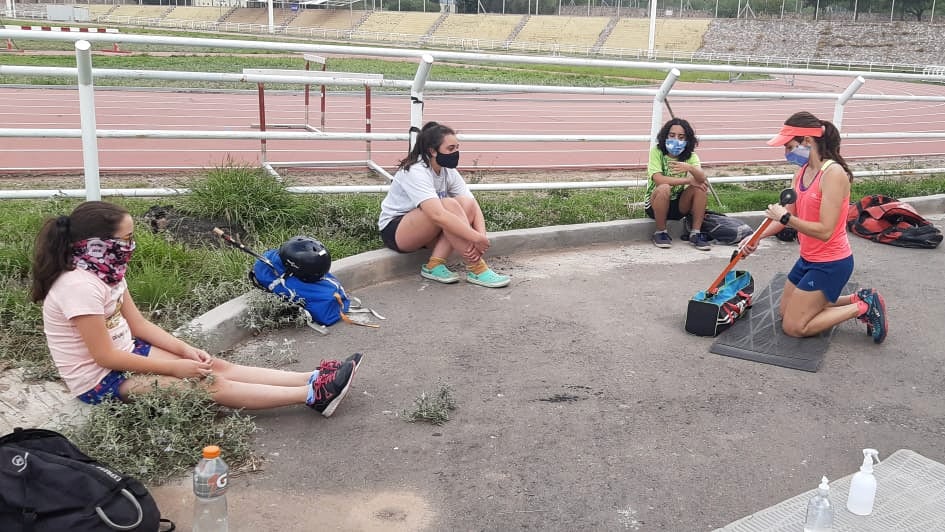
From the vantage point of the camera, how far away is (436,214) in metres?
6.11

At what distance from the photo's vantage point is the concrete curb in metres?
4.91

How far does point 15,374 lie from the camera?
13.8ft

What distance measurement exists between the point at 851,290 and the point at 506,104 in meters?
16.4

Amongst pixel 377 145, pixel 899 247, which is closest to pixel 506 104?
pixel 377 145

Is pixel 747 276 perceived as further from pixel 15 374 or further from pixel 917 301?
pixel 15 374

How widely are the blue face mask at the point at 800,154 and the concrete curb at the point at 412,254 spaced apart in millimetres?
2435

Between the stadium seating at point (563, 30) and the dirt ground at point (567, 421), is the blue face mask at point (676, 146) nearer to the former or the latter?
the dirt ground at point (567, 421)

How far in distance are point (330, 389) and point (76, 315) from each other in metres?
1.13

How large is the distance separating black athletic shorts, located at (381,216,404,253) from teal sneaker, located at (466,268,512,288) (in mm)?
588

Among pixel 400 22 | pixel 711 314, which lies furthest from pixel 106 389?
pixel 400 22

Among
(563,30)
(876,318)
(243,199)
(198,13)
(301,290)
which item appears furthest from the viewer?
(198,13)

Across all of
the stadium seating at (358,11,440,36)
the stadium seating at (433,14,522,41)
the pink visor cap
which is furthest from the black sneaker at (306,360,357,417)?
the stadium seating at (358,11,440,36)

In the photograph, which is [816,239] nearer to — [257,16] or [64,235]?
[64,235]

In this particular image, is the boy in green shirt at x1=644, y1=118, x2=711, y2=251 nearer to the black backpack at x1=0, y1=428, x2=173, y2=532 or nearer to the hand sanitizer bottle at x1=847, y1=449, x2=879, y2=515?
the hand sanitizer bottle at x1=847, y1=449, x2=879, y2=515
